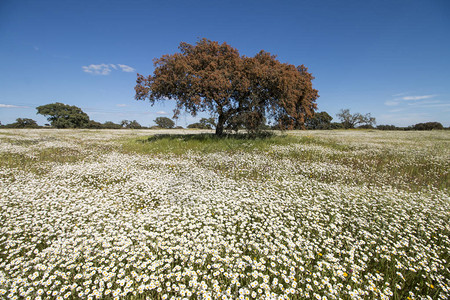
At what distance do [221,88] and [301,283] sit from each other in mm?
15251

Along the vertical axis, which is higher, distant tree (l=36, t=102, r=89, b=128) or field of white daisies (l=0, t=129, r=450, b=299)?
distant tree (l=36, t=102, r=89, b=128)

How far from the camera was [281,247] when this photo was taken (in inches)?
143

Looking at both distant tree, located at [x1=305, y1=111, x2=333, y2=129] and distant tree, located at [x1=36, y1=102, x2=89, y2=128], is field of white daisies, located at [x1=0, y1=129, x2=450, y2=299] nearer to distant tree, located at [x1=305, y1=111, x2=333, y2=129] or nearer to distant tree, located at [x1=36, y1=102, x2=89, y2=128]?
distant tree, located at [x1=36, y1=102, x2=89, y2=128]

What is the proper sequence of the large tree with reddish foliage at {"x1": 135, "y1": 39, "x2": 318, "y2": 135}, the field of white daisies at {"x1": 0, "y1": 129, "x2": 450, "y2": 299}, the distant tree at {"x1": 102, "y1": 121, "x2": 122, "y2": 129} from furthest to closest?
1. the distant tree at {"x1": 102, "y1": 121, "x2": 122, "y2": 129}
2. the large tree with reddish foliage at {"x1": 135, "y1": 39, "x2": 318, "y2": 135}
3. the field of white daisies at {"x1": 0, "y1": 129, "x2": 450, "y2": 299}

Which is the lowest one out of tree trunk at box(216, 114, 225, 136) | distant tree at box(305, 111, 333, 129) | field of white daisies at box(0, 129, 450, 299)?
field of white daisies at box(0, 129, 450, 299)

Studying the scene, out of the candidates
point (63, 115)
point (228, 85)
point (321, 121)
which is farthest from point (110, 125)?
point (321, 121)

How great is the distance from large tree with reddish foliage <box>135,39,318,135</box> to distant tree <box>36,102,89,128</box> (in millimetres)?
75468

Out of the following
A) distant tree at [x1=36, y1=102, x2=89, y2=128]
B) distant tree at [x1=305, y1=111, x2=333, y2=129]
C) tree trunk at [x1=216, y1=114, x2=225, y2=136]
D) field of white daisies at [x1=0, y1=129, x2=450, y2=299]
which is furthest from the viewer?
distant tree at [x1=305, y1=111, x2=333, y2=129]

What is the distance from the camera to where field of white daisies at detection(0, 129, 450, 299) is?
2.96 m

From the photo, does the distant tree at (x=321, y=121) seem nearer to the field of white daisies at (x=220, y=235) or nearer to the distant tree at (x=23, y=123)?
the field of white daisies at (x=220, y=235)

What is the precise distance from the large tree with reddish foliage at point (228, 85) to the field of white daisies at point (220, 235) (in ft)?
33.2

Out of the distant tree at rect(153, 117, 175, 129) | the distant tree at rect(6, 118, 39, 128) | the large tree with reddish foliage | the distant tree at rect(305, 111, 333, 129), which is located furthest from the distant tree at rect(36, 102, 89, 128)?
the distant tree at rect(305, 111, 333, 129)

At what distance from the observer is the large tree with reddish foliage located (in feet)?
55.0

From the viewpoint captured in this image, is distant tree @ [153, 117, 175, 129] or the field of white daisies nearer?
the field of white daisies
